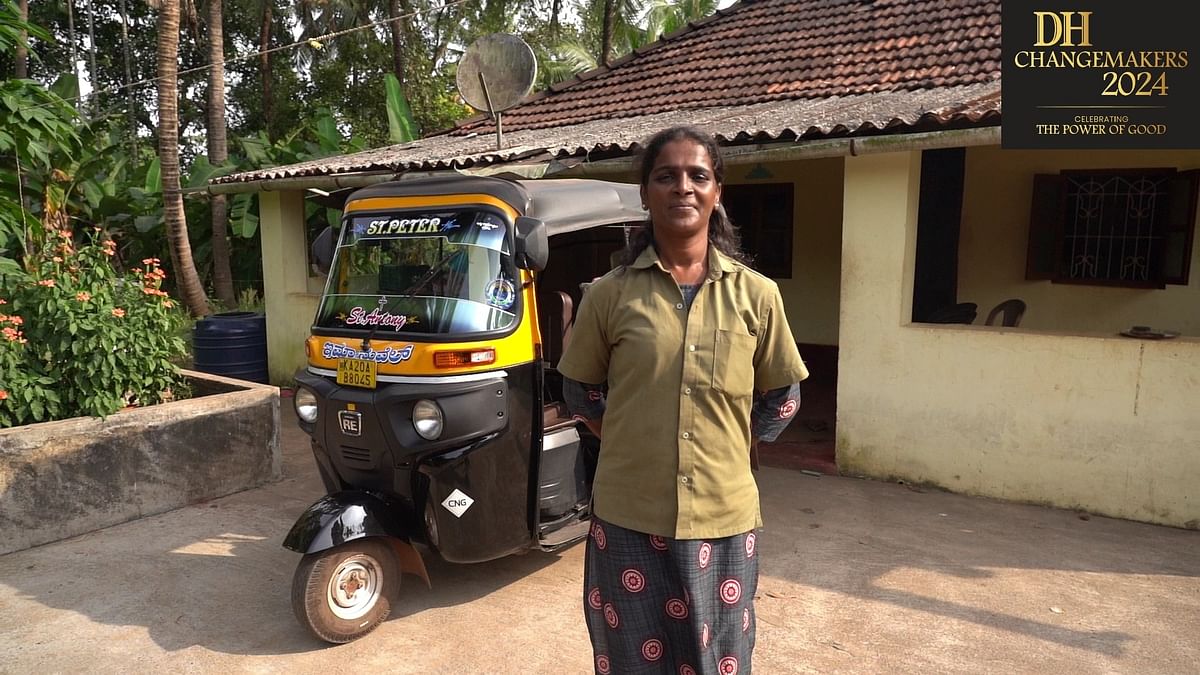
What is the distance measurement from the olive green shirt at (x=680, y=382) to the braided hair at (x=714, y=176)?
0.08 meters

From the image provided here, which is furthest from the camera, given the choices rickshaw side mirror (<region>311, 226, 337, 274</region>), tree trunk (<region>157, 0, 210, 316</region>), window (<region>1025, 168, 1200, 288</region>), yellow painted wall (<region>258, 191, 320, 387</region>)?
tree trunk (<region>157, 0, 210, 316</region>)

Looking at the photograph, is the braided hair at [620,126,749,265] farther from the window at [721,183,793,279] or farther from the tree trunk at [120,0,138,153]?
the tree trunk at [120,0,138,153]

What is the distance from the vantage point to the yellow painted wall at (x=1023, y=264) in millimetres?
7473

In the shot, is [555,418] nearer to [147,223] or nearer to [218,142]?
[218,142]

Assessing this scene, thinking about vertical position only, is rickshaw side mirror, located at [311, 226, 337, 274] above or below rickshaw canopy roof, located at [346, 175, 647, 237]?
below

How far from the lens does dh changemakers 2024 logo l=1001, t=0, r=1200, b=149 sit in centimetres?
560

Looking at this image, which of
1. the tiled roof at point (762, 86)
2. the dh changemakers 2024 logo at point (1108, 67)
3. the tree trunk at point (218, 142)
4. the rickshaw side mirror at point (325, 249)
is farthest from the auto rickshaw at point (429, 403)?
the tree trunk at point (218, 142)

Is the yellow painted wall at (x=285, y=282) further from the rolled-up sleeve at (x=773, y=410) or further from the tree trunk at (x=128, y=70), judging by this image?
the tree trunk at (x=128, y=70)

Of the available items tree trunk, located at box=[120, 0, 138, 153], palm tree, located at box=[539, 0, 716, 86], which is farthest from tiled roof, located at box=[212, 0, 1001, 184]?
tree trunk, located at box=[120, 0, 138, 153]

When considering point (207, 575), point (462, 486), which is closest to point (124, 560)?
point (207, 575)

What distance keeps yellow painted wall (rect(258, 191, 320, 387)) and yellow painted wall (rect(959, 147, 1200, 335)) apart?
23.8 feet

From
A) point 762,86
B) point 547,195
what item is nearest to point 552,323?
point 547,195

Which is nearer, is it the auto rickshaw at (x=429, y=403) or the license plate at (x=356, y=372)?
the auto rickshaw at (x=429, y=403)

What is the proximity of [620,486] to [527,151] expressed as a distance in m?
5.30
